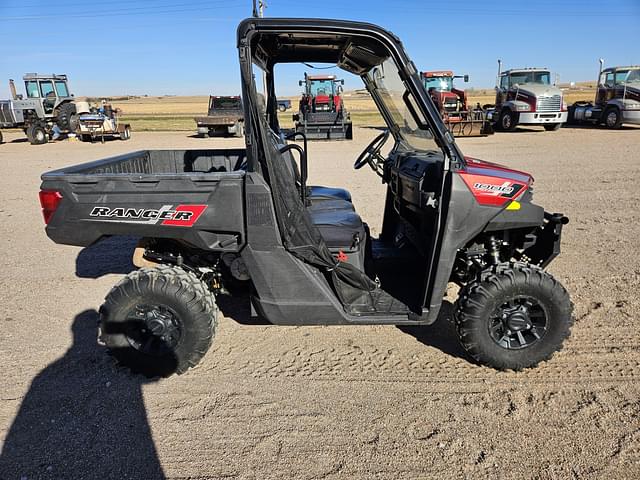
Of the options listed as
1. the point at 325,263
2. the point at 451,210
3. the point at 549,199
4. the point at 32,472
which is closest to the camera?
the point at 32,472

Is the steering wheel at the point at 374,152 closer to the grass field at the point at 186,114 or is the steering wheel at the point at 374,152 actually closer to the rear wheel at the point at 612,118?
the grass field at the point at 186,114

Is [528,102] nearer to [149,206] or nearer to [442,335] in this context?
[442,335]

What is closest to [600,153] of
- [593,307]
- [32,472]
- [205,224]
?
[593,307]

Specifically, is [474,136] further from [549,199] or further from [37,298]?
[37,298]

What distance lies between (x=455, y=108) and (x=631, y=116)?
698 centimetres

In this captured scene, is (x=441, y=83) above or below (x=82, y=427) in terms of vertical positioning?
above

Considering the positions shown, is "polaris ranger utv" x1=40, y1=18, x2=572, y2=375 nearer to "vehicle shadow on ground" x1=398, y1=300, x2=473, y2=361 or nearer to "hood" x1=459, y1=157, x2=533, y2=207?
"hood" x1=459, y1=157, x2=533, y2=207

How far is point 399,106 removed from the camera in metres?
3.52

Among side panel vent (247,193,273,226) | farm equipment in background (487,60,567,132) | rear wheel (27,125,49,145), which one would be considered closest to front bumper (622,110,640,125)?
farm equipment in background (487,60,567,132)

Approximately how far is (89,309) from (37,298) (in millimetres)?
669

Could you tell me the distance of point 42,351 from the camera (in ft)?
11.6

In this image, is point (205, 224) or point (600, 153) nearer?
point (205, 224)

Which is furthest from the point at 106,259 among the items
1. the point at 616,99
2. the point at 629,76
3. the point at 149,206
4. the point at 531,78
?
the point at 629,76

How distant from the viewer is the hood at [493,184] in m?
2.85
